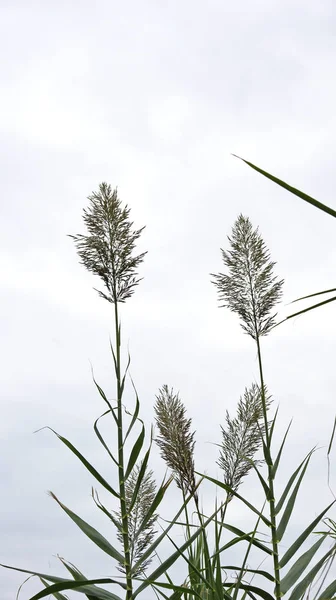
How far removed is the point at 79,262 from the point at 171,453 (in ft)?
2.33

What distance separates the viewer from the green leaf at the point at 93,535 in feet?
7.52

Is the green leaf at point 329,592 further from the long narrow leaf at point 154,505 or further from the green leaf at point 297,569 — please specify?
the long narrow leaf at point 154,505

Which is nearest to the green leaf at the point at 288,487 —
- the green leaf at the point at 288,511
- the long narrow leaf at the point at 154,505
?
the green leaf at the point at 288,511

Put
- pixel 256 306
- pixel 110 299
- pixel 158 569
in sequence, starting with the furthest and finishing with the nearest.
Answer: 1. pixel 256 306
2. pixel 110 299
3. pixel 158 569

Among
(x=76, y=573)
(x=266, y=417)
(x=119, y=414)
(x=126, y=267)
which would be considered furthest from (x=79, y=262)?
(x=76, y=573)

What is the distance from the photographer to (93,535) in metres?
2.31

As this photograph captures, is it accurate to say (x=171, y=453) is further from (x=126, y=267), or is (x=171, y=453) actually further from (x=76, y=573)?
(x=126, y=267)

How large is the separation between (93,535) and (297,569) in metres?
0.63

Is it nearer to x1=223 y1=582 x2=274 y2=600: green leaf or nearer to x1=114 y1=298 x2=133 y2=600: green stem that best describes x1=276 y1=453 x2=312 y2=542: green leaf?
x1=223 y1=582 x2=274 y2=600: green leaf

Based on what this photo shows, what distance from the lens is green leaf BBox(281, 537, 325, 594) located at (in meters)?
2.29

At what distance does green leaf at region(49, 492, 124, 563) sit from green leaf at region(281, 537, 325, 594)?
507 mm

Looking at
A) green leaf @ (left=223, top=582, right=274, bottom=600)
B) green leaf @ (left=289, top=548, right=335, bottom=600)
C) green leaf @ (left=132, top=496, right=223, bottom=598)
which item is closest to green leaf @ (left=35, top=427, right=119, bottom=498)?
green leaf @ (left=132, top=496, right=223, bottom=598)

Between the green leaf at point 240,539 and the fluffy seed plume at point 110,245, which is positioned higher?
the fluffy seed plume at point 110,245

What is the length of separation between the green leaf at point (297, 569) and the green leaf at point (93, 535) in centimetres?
51
